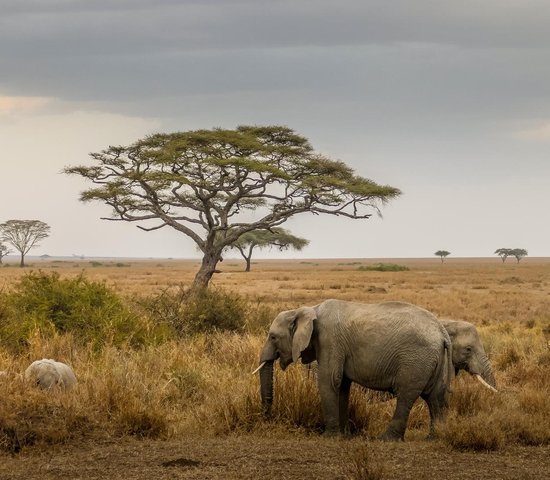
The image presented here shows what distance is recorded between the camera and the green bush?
572 inches

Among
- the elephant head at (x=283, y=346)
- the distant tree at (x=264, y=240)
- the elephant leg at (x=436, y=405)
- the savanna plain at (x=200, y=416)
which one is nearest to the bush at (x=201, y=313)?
the savanna plain at (x=200, y=416)

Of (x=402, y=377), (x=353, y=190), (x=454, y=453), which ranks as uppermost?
→ (x=353, y=190)

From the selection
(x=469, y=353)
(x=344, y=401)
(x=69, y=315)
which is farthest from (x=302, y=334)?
(x=69, y=315)

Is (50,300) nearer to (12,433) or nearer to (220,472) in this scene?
(12,433)

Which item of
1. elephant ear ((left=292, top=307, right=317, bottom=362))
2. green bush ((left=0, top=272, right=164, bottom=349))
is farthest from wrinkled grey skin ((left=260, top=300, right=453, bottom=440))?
green bush ((left=0, top=272, right=164, bottom=349))

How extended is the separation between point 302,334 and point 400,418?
1368 mm

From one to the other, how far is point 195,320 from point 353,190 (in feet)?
59.1

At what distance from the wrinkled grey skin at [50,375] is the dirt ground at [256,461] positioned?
216 cm

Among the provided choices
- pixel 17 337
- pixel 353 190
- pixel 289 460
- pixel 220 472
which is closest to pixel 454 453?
pixel 289 460

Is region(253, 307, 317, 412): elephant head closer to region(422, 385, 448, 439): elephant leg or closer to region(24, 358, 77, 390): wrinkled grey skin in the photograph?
region(422, 385, 448, 439): elephant leg

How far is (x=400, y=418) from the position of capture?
9.17 metres

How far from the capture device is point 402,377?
9203mm

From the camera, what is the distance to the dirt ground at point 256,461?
748 centimetres

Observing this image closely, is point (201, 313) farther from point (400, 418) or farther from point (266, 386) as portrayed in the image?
point (400, 418)
